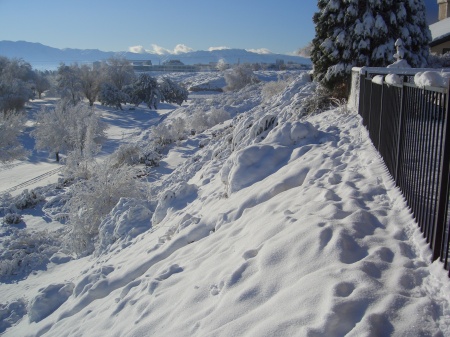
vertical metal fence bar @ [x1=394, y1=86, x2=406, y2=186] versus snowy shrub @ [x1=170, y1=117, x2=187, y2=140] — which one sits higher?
vertical metal fence bar @ [x1=394, y1=86, x2=406, y2=186]

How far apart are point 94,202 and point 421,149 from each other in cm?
1163

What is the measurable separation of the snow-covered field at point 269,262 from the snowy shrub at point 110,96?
5363 cm

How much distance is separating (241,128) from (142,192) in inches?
186

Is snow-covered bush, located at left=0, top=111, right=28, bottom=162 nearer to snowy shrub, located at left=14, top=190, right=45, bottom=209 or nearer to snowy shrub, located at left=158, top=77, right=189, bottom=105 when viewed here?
snowy shrub, located at left=14, top=190, right=45, bottom=209

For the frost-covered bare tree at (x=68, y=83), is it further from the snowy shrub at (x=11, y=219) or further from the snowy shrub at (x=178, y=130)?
the snowy shrub at (x=11, y=219)

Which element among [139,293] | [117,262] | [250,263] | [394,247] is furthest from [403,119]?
[117,262]

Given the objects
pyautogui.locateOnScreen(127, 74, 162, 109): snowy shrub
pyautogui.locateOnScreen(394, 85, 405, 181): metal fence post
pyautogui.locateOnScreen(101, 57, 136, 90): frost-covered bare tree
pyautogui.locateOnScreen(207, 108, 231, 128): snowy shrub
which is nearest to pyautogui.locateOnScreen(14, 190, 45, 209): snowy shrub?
pyautogui.locateOnScreen(207, 108, 231, 128): snowy shrub

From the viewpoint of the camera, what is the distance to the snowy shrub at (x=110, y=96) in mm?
60688

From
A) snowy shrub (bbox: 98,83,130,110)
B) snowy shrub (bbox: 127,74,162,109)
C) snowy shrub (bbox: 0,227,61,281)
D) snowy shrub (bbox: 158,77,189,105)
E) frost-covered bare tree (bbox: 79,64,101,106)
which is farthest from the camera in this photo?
snowy shrub (bbox: 158,77,189,105)

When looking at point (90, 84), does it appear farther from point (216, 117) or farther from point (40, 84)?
point (216, 117)

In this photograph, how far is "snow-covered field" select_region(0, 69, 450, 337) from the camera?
2893mm

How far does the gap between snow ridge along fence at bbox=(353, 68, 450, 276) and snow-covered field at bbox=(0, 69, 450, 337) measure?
0.21 meters

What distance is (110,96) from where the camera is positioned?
60.8 meters

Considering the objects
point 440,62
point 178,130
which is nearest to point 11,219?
point 178,130
